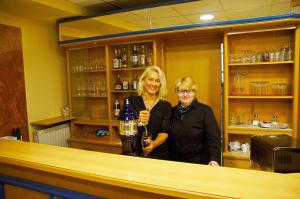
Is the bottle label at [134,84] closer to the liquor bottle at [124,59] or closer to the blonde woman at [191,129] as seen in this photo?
the liquor bottle at [124,59]

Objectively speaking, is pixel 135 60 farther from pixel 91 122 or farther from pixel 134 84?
pixel 91 122

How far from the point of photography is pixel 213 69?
329cm

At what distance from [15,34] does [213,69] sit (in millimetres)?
2625

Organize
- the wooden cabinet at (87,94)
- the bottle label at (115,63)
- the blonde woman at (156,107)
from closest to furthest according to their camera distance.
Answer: the blonde woman at (156,107), the bottle label at (115,63), the wooden cabinet at (87,94)

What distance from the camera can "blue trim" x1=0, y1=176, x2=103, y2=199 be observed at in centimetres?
133

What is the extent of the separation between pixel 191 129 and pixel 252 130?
118 cm

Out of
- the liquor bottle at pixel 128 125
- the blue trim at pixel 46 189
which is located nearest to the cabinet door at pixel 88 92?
the blue trim at pixel 46 189

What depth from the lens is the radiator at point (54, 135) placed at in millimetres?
3524

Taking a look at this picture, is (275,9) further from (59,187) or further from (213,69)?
(59,187)

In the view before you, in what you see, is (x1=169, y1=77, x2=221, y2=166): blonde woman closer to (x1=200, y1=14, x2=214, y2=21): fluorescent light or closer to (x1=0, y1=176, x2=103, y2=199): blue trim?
(x1=0, y1=176, x2=103, y2=199): blue trim

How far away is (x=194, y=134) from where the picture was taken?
6.73ft

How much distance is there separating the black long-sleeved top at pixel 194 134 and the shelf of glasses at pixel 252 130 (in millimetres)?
999

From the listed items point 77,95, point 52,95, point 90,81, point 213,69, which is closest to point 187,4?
point 213,69

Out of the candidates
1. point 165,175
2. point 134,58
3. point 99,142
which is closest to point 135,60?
point 134,58
